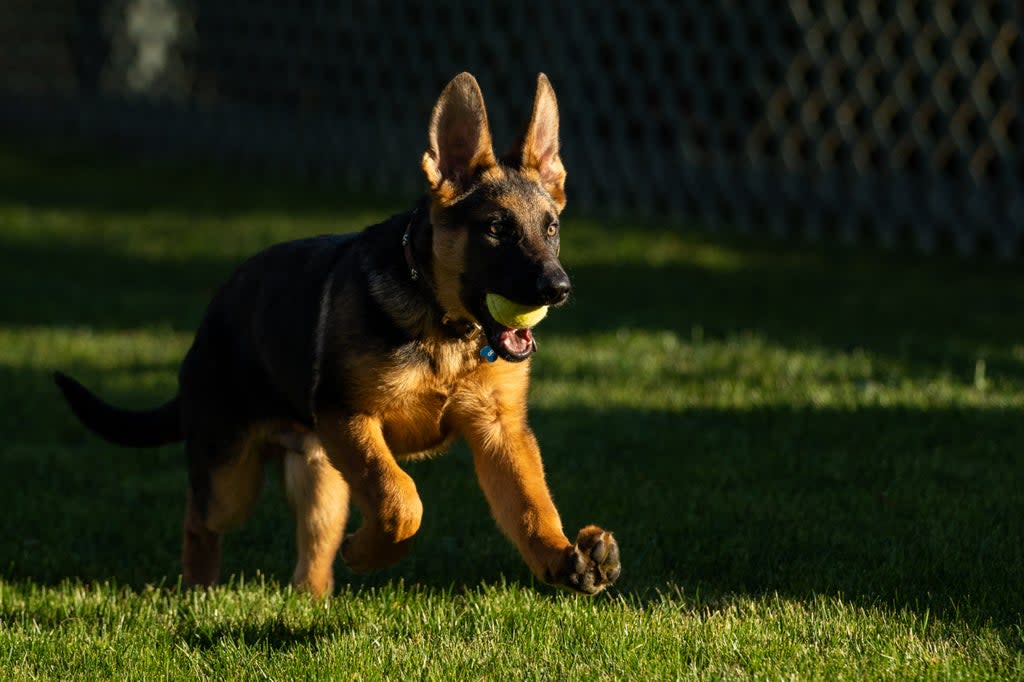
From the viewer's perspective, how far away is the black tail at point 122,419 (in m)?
4.37

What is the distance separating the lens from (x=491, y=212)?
12.3 ft

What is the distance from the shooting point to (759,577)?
13.0ft

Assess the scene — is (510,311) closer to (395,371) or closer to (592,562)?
(395,371)

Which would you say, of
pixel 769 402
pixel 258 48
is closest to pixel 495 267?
pixel 769 402

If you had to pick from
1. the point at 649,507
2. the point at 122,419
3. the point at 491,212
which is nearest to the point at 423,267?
the point at 491,212

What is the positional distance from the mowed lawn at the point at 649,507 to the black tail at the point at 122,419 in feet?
1.12

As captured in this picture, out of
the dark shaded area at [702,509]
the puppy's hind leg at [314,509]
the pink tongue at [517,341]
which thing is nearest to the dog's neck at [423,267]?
the pink tongue at [517,341]

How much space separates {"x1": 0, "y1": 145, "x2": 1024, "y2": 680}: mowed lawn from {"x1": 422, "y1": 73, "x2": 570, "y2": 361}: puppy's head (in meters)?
0.76

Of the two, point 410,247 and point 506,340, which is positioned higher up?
point 410,247

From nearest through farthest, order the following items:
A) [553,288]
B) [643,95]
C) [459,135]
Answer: [553,288], [459,135], [643,95]

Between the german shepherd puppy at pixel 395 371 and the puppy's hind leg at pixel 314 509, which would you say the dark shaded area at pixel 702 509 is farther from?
the german shepherd puppy at pixel 395 371

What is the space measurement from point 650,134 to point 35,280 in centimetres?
465

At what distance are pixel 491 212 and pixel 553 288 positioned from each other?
349 mm

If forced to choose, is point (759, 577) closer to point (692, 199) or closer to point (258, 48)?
point (692, 199)
